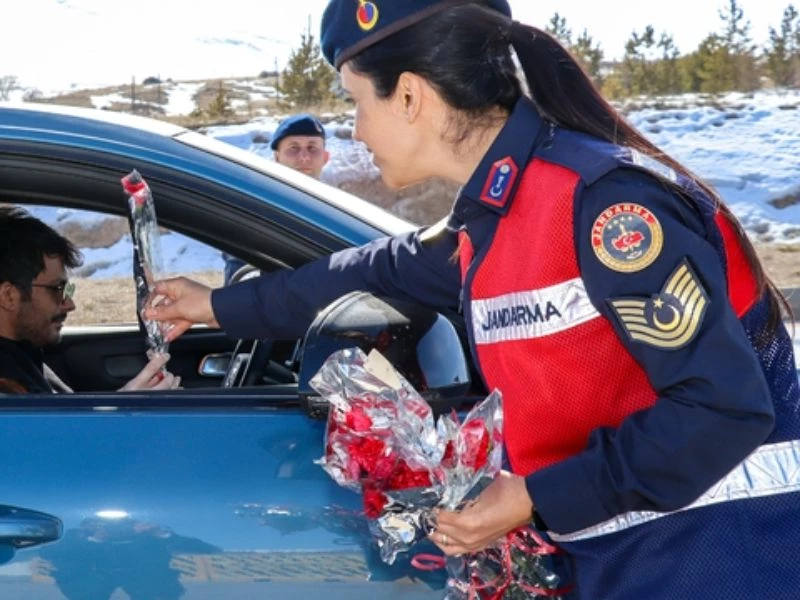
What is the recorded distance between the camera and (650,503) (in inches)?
63.5

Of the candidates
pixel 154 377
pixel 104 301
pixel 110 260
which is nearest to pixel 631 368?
pixel 154 377

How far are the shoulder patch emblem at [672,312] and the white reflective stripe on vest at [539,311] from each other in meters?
0.07

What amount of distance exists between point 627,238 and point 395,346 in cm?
56

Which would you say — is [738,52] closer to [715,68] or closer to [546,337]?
[715,68]

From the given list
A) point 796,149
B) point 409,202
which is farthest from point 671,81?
point 409,202

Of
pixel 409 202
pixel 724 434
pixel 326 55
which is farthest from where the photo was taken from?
pixel 409 202

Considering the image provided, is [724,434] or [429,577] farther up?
[724,434]

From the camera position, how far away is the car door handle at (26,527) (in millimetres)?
1979

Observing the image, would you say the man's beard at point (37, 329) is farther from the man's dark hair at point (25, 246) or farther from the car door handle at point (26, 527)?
the car door handle at point (26, 527)

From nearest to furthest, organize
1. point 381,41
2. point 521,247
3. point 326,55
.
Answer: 1. point 521,247
2. point 381,41
3. point 326,55

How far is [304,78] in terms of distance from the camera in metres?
23.7

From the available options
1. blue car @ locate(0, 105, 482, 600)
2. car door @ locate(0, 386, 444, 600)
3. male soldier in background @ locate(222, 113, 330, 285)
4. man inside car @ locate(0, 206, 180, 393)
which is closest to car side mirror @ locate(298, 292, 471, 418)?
blue car @ locate(0, 105, 482, 600)

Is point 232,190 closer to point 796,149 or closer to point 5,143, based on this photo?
point 5,143

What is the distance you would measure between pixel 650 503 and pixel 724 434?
123mm
